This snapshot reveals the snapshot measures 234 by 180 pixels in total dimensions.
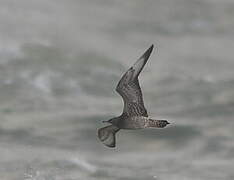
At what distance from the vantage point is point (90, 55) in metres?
17.7

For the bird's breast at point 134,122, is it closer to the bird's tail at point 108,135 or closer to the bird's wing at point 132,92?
the bird's wing at point 132,92

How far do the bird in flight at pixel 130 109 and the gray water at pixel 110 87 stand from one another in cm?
522

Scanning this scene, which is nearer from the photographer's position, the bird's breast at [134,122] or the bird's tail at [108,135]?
the bird's breast at [134,122]

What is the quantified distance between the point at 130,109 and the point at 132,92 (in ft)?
0.56

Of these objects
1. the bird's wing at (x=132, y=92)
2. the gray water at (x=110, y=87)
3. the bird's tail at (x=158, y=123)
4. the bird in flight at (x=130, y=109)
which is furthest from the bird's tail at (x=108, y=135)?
the gray water at (x=110, y=87)

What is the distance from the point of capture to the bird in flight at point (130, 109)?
6.69 meters

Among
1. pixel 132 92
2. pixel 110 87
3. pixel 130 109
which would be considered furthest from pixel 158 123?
pixel 110 87

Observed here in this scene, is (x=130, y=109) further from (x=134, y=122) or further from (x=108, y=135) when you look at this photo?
(x=108, y=135)

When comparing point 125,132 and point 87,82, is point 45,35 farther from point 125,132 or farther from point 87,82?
point 125,132

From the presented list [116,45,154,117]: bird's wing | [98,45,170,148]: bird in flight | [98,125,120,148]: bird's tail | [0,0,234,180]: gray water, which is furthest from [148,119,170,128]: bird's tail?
[0,0,234,180]: gray water

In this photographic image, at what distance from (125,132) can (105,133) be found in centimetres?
900

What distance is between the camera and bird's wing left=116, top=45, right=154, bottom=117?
269 inches

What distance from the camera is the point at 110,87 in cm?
1684

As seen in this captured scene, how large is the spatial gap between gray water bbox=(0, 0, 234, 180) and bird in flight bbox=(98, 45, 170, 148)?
522 cm
